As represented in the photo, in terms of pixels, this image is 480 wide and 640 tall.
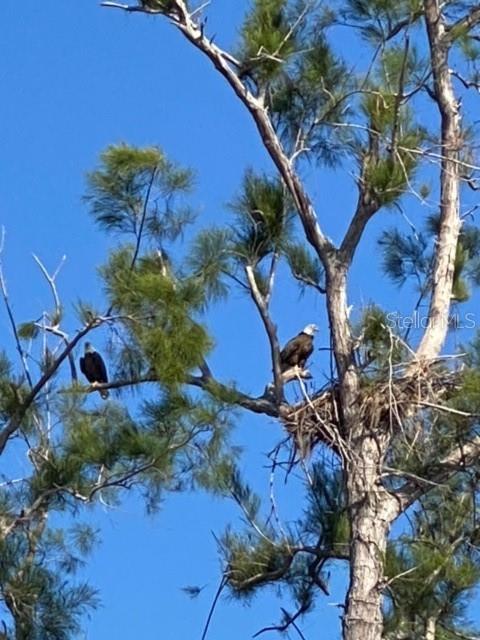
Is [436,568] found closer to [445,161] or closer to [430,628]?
[430,628]

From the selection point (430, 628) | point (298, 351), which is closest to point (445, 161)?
point (298, 351)

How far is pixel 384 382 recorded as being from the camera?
572 centimetres

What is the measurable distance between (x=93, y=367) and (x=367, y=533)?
117 cm

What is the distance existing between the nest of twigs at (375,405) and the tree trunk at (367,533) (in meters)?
0.06

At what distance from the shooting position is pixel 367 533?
5.58 meters

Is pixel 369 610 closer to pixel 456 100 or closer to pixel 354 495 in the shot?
pixel 354 495

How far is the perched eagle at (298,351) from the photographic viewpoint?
622cm

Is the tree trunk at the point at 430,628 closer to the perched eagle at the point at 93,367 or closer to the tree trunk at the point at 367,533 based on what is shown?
the tree trunk at the point at 367,533

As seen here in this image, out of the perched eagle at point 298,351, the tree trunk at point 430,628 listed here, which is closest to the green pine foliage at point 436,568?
the tree trunk at point 430,628

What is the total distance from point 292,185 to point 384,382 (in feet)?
2.22

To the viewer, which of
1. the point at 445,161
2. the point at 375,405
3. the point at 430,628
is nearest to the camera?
the point at 375,405

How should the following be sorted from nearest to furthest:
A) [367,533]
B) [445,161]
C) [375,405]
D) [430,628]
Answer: [367,533] < [375,405] < [430,628] < [445,161]

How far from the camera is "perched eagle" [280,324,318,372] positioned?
20.4 feet

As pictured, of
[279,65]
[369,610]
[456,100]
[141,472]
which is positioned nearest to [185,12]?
[279,65]
